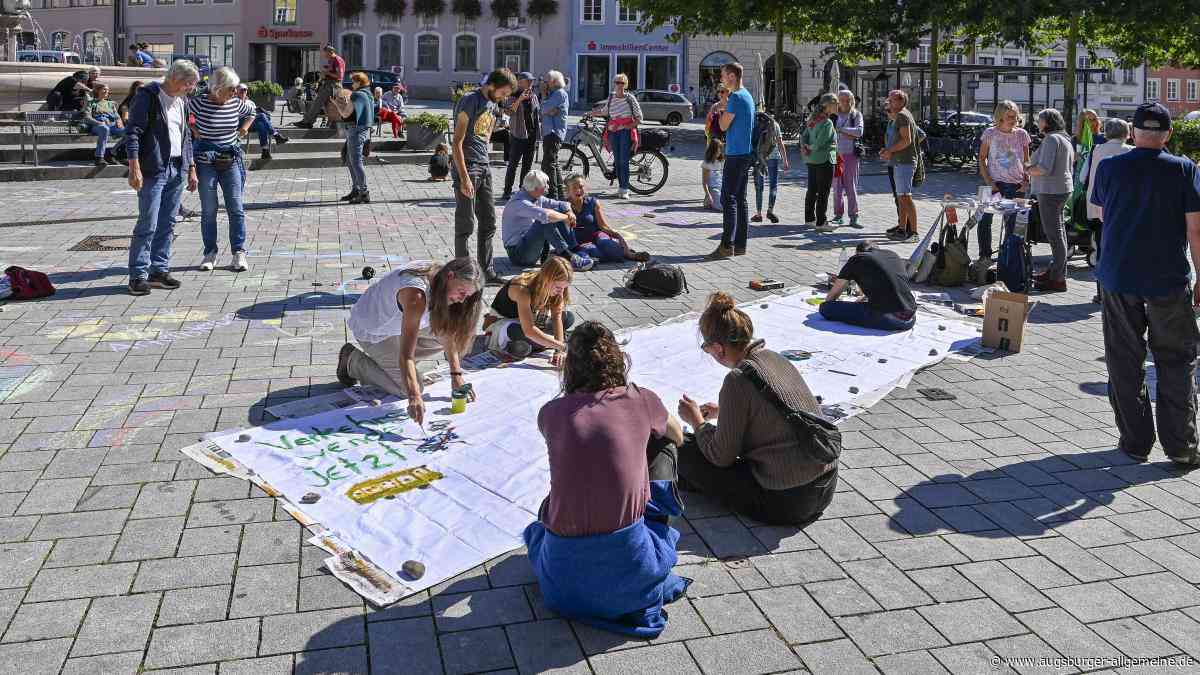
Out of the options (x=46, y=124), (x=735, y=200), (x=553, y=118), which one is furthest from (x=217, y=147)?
(x=46, y=124)

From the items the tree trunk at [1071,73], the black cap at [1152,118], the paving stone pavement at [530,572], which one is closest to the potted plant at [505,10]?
the tree trunk at [1071,73]

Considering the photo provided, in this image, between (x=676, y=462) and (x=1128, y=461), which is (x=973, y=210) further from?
(x=676, y=462)

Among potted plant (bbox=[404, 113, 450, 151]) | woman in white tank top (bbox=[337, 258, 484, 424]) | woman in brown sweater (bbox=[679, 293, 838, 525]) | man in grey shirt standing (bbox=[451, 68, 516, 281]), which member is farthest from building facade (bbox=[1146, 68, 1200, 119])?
woman in brown sweater (bbox=[679, 293, 838, 525])

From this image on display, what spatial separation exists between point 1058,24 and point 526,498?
→ 26704mm

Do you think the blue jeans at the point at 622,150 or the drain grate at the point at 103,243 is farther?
the blue jeans at the point at 622,150

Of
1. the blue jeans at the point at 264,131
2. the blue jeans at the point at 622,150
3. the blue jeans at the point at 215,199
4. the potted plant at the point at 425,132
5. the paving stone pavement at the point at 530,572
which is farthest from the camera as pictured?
the potted plant at the point at 425,132

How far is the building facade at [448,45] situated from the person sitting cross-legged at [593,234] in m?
43.3

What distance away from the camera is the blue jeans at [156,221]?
8.88 m

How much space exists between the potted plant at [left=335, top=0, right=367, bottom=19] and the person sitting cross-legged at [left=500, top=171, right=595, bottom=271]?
4694cm

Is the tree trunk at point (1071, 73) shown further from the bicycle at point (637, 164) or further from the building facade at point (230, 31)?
the building facade at point (230, 31)

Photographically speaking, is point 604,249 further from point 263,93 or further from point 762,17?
point 762,17

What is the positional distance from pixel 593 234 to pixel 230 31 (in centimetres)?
4869

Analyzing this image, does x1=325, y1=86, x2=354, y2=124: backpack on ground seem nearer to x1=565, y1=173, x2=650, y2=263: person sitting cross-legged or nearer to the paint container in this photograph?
x1=565, y1=173, x2=650, y2=263: person sitting cross-legged

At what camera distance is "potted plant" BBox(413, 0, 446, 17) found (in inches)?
2080
